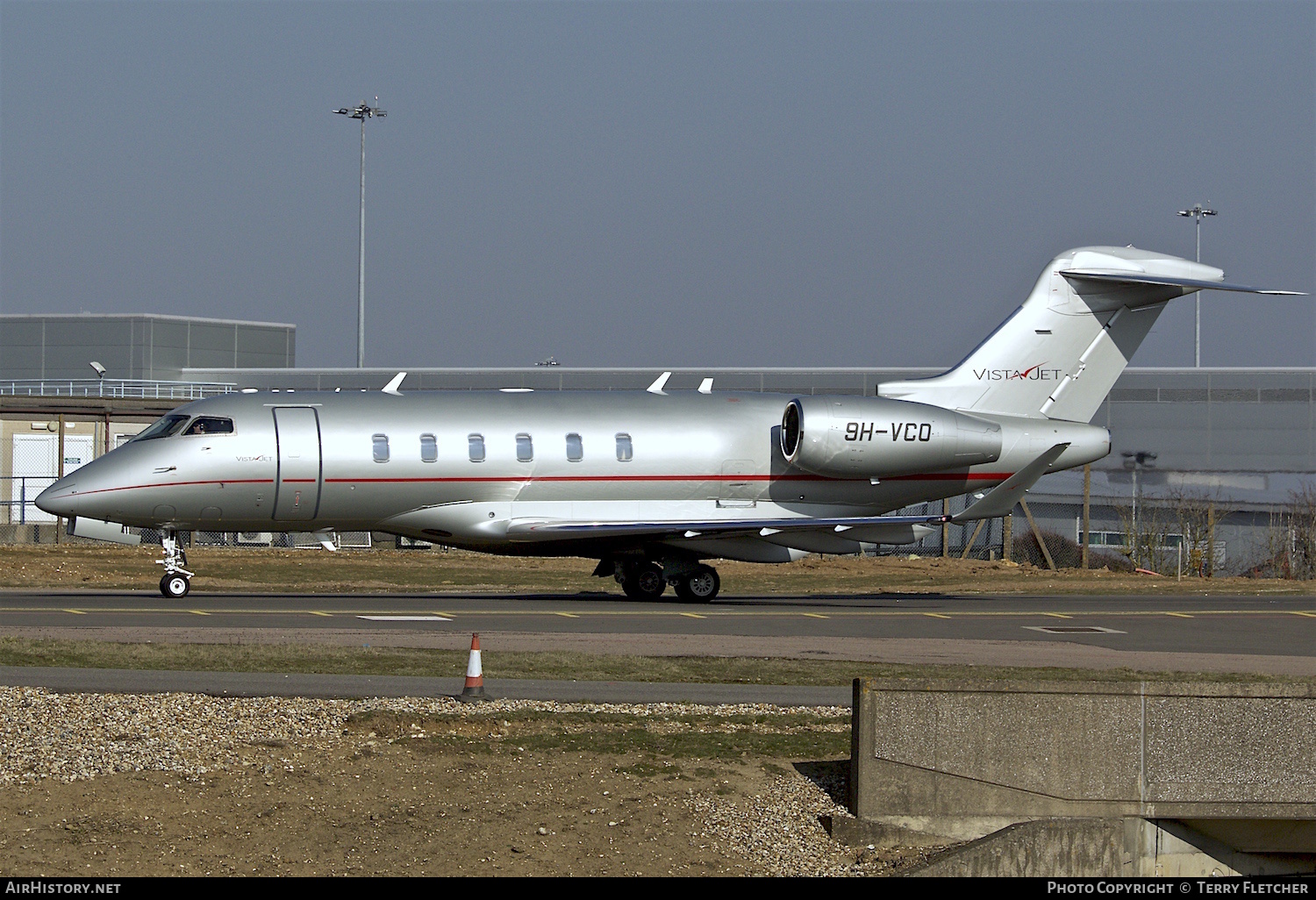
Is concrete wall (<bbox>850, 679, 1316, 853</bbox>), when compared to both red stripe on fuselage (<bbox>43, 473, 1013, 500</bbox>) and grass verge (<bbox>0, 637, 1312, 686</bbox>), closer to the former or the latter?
grass verge (<bbox>0, 637, 1312, 686</bbox>)

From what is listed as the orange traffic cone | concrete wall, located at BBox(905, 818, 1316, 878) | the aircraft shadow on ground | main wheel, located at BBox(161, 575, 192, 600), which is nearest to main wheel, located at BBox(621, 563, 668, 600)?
main wheel, located at BBox(161, 575, 192, 600)

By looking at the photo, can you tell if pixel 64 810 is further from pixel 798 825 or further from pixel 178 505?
pixel 178 505

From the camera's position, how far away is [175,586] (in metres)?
27.9

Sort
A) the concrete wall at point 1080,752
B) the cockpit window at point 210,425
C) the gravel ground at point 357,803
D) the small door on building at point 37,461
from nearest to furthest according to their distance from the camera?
the gravel ground at point 357,803, the concrete wall at point 1080,752, the cockpit window at point 210,425, the small door on building at point 37,461

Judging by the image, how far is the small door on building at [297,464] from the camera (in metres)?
28.1

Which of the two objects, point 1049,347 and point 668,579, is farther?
point 1049,347

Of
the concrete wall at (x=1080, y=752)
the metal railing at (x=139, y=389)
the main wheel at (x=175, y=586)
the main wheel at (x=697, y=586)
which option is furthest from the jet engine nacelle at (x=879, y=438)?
the metal railing at (x=139, y=389)

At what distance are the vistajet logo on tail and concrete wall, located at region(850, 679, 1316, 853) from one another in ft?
67.2

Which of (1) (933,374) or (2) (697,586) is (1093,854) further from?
(1) (933,374)

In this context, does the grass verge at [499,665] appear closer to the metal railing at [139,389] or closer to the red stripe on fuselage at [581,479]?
the red stripe on fuselage at [581,479]

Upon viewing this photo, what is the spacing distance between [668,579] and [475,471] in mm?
4599

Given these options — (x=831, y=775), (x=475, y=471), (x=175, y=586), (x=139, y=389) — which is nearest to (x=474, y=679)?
(x=831, y=775)

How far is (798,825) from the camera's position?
12.2 metres
